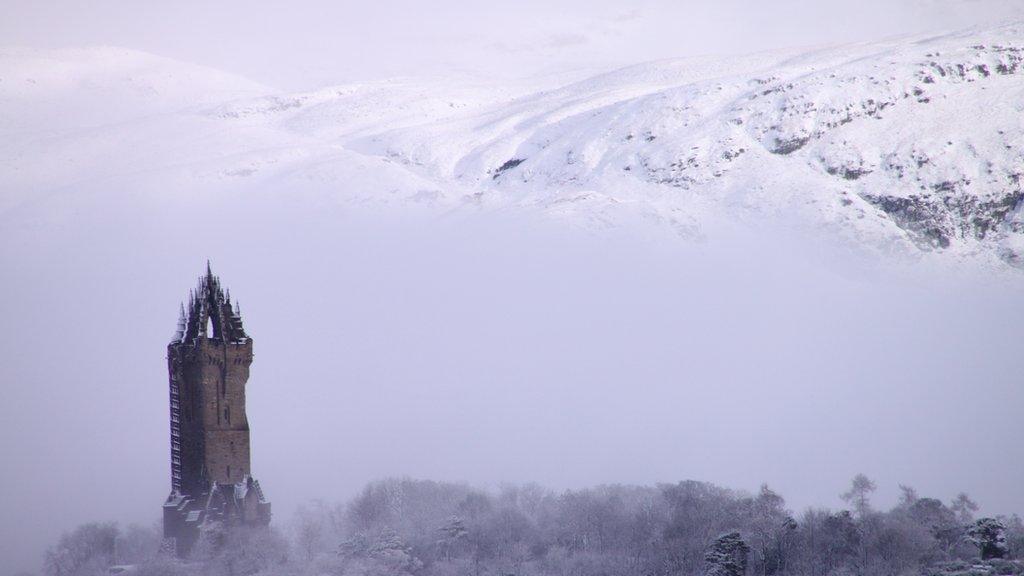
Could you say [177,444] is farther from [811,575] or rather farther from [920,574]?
[920,574]

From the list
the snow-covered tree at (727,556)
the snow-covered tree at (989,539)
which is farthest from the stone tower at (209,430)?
the snow-covered tree at (989,539)

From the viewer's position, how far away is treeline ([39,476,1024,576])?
285 feet

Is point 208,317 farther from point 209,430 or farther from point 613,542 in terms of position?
point 613,542

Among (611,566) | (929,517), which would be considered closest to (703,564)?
(611,566)

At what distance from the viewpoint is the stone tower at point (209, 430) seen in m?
86.2

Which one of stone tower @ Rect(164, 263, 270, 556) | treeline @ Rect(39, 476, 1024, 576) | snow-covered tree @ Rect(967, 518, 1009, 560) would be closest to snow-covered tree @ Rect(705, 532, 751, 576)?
treeline @ Rect(39, 476, 1024, 576)

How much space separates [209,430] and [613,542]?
34.9 m

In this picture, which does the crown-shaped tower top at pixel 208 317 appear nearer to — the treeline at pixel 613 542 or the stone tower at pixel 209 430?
the stone tower at pixel 209 430

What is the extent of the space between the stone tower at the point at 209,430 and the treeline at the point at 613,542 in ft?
6.30

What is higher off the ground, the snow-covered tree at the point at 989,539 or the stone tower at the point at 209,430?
the stone tower at the point at 209,430

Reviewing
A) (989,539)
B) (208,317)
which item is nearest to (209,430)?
(208,317)

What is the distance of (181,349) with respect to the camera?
3506 inches

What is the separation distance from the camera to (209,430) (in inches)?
3442

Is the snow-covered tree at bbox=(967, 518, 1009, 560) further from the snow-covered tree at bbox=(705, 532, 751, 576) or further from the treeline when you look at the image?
the snow-covered tree at bbox=(705, 532, 751, 576)
